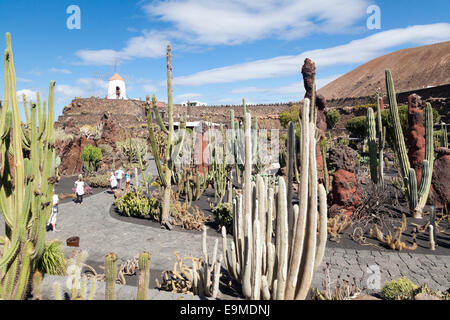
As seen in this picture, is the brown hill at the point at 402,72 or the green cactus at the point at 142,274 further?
the brown hill at the point at 402,72

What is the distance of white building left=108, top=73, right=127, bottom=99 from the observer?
5338 cm

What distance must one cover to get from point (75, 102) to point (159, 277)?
46203 millimetres

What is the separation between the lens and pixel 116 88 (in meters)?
53.7

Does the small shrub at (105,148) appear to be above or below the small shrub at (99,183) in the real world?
above

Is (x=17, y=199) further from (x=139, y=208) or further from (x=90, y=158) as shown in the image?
(x=90, y=158)

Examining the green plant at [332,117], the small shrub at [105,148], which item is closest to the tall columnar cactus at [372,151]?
the small shrub at [105,148]

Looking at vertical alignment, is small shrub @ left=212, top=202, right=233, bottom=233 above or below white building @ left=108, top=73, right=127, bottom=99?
below

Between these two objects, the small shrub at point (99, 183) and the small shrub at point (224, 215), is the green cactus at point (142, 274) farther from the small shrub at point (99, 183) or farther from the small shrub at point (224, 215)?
the small shrub at point (99, 183)

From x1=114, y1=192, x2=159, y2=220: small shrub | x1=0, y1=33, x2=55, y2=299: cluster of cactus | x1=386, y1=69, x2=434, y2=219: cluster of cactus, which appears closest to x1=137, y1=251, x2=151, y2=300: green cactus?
x1=0, y1=33, x2=55, y2=299: cluster of cactus

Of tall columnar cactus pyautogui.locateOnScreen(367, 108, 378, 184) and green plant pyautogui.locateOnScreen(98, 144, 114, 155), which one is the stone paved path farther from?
green plant pyautogui.locateOnScreen(98, 144, 114, 155)

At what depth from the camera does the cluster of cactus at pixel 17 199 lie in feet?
10.3

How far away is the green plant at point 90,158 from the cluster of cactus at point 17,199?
531 inches

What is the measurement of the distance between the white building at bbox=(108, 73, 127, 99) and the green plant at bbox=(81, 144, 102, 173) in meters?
39.7
